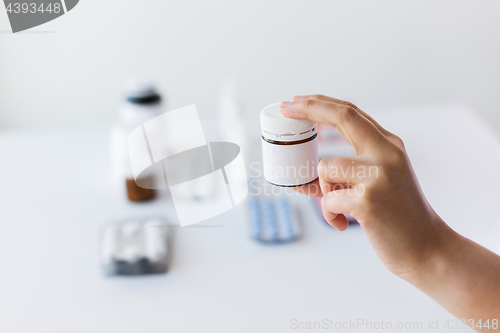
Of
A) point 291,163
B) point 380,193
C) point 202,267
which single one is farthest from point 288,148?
point 202,267

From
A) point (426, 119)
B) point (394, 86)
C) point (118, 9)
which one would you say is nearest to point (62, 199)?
point (118, 9)

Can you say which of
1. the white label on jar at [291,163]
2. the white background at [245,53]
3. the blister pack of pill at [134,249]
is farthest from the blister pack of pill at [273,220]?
the white background at [245,53]

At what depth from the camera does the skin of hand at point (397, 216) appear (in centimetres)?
49

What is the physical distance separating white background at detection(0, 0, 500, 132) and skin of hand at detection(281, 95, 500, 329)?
3.75 ft

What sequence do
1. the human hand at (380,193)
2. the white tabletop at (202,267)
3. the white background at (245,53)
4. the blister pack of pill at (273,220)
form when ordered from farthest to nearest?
the white background at (245,53)
the blister pack of pill at (273,220)
the white tabletop at (202,267)
the human hand at (380,193)

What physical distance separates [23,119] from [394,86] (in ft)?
4.66

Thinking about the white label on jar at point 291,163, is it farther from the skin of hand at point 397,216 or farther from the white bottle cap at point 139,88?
the white bottle cap at point 139,88

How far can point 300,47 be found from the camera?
171 cm

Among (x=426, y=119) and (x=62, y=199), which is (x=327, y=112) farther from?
(x=426, y=119)

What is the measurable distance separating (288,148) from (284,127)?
3 cm

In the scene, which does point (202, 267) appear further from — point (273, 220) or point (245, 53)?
point (245, 53)

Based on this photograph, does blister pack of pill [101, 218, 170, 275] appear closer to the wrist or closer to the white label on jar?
the white label on jar

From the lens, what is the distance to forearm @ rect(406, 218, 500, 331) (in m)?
0.52

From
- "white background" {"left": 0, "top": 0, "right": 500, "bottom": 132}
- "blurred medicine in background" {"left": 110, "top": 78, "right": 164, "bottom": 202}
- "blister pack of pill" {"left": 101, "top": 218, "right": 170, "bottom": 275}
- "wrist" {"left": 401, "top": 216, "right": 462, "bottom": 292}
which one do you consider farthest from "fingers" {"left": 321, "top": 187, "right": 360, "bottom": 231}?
"white background" {"left": 0, "top": 0, "right": 500, "bottom": 132}
